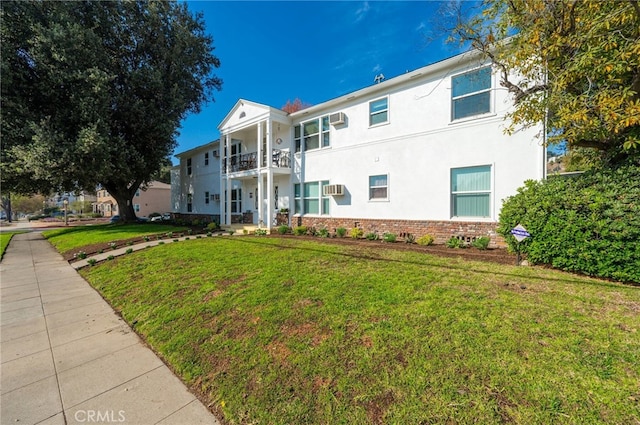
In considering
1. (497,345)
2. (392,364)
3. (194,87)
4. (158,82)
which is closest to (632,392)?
(497,345)

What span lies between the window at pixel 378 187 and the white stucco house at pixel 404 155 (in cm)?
4

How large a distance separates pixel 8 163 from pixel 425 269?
778 inches

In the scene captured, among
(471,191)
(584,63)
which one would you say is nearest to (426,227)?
(471,191)

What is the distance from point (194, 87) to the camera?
66.5ft

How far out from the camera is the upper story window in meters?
12.5

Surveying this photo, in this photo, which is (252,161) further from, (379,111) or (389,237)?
(389,237)

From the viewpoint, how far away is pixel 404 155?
996 centimetres

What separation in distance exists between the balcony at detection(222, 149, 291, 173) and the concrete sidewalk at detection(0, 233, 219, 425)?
9.58 meters

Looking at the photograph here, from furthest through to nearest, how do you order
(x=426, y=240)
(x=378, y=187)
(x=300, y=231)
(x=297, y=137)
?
(x=297, y=137), (x=300, y=231), (x=378, y=187), (x=426, y=240)

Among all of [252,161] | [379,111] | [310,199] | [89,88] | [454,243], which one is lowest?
[454,243]

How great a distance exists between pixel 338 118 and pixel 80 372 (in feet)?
36.5

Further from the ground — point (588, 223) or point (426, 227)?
point (588, 223)

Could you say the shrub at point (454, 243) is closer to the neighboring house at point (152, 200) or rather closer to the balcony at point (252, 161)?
the balcony at point (252, 161)

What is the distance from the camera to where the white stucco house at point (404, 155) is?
8.08 metres
